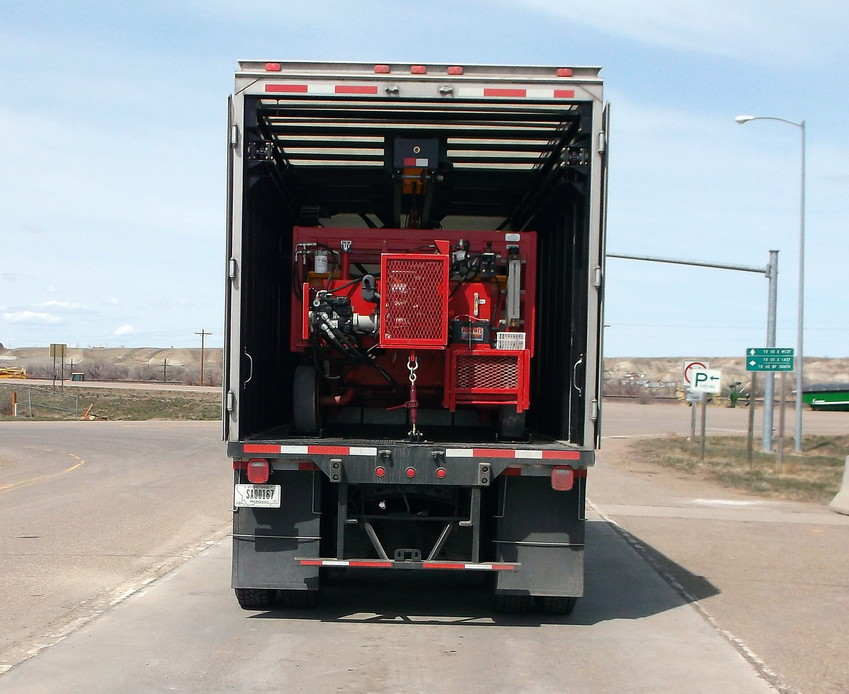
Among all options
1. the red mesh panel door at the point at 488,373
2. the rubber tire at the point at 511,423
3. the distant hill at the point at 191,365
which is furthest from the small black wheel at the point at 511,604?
the distant hill at the point at 191,365

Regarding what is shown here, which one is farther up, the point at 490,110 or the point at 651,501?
the point at 490,110

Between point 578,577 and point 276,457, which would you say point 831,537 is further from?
point 276,457

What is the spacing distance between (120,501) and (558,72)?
10.4 m

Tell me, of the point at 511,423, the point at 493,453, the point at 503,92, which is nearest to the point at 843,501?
the point at 511,423

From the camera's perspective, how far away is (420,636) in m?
7.44

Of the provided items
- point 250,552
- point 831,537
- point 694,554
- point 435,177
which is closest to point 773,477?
point 831,537

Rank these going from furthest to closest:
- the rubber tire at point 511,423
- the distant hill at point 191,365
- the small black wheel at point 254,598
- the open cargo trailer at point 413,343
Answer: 1. the distant hill at point 191,365
2. the rubber tire at point 511,423
3. the small black wheel at point 254,598
4. the open cargo trailer at point 413,343

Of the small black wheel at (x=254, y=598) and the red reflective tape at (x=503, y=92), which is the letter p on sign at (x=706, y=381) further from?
the small black wheel at (x=254, y=598)

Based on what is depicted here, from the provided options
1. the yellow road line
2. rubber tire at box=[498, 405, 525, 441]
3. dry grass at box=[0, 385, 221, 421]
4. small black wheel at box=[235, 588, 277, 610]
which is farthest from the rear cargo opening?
dry grass at box=[0, 385, 221, 421]

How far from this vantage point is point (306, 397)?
865cm

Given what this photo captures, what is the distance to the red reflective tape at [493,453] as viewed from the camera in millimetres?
7477

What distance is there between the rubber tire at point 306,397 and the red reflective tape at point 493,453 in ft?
5.66

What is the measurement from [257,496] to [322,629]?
41.5 inches

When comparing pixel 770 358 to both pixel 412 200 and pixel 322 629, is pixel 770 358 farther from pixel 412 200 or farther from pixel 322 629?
pixel 322 629
